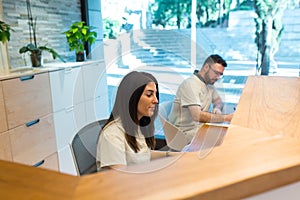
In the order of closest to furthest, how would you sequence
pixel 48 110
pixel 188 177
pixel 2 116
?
1. pixel 188 177
2. pixel 2 116
3. pixel 48 110

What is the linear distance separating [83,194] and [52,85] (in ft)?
6.94

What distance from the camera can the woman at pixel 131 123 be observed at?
123cm

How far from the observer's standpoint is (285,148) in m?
0.64

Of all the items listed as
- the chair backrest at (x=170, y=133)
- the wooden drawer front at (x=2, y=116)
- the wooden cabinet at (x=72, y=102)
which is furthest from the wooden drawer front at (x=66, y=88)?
the chair backrest at (x=170, y=133)

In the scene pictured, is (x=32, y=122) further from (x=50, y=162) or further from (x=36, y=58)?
(x=36, y=58)

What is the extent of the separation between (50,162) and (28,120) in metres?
0.49

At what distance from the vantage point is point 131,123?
1.37 m

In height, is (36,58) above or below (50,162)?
above

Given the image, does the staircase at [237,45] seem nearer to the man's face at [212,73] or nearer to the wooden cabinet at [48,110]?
the man's face at [212,73]

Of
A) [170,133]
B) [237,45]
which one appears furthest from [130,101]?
[237,45]

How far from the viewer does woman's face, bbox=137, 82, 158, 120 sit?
139cm

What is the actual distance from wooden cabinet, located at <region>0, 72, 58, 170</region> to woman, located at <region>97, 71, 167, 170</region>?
40.9 inches

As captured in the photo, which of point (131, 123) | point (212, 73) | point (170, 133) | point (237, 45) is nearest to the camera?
point (131, 123)

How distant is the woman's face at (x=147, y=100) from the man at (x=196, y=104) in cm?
54
